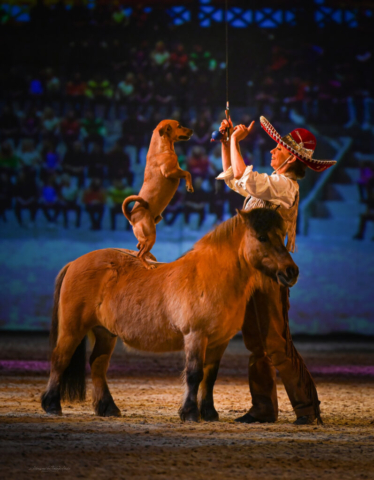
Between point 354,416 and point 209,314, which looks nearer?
point 209,314

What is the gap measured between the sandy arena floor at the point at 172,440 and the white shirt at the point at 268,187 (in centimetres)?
143

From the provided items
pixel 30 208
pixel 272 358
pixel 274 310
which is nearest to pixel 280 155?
pixel 274 310

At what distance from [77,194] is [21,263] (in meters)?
1.42

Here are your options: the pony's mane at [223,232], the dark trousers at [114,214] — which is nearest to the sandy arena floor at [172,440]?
the pony's mane at [223,232]

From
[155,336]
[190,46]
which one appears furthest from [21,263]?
[155,336]

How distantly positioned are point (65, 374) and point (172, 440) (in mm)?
1294

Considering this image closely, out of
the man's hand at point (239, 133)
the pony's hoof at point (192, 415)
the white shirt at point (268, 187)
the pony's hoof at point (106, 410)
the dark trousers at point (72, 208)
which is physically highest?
the man's hand at point (239, 133)

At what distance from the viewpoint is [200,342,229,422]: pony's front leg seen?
427 cm

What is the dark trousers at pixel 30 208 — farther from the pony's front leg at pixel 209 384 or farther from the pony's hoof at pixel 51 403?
the pony's front leg at pixel 209 384

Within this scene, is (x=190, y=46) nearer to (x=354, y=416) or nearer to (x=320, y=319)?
(x=320, y=319)

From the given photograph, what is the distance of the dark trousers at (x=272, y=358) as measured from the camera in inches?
165

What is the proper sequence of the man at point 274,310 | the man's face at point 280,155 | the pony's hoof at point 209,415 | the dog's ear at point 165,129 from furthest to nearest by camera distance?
1. the dog's ear at point 165,129
2. the man's face at point 280,155
3. the pony's hoof at point 209,415
4. the man at point 274,310

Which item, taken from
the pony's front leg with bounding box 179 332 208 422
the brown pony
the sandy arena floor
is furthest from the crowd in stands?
the pony's front leg with bounding box 179 332 208 422

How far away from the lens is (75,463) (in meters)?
3.07
